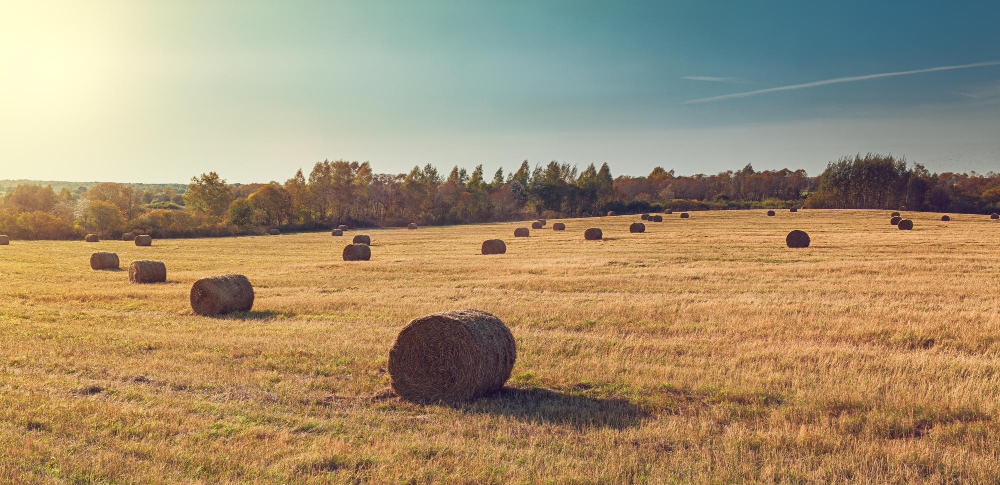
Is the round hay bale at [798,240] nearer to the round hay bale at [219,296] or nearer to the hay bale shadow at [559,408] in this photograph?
the round hay bale at [219,296]

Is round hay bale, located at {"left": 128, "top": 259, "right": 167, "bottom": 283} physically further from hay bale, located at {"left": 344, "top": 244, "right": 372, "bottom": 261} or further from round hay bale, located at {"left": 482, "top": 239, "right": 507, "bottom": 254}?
round hay bale, located at {"left": 482, "top": 239, "right": 507, "bottom": 254}

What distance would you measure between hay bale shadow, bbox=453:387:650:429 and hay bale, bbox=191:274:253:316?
1194 centimetres

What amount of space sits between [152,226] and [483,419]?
82.2m

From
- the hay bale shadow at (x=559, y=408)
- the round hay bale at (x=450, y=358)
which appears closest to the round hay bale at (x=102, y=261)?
the round hay bale at (x=450, y=358)

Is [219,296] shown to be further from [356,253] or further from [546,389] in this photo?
[356,253]

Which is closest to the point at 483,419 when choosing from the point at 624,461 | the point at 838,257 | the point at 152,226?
the point at 624,461

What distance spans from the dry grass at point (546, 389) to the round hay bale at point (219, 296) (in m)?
0.80

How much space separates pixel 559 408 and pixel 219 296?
13388 mm

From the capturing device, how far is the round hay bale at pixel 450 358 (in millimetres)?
9266

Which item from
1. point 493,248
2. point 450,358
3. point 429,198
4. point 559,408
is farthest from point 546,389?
Result: point 429,198

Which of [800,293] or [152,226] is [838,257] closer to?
[800,293]

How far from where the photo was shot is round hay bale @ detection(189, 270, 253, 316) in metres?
18.0

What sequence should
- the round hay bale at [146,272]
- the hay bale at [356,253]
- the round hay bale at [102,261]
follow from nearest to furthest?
the round hay bale at [146,272]
the round hay bale at [102,261]
the hay bale at [356,253]

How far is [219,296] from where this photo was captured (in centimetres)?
1803
